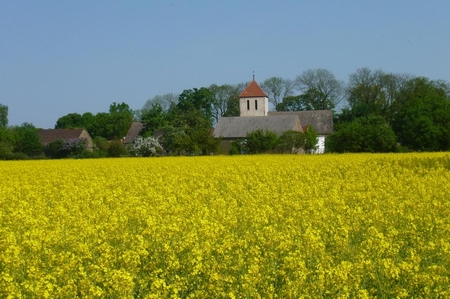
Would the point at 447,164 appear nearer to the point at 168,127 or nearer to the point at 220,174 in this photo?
the point at 220,174

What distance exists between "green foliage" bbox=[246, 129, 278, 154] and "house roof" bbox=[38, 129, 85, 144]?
3759 centimetres

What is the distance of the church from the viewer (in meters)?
83.1

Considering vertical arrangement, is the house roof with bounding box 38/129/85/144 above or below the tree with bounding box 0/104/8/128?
below

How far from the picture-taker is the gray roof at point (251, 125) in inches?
3250

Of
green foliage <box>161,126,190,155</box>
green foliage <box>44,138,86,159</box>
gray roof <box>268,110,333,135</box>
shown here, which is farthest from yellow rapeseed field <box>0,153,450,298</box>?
gray roof <box>268,110,333,135</box>

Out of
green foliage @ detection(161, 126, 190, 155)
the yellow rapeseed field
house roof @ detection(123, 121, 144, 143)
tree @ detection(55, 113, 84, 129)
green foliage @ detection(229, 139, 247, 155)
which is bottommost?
the yellow rapeseed field

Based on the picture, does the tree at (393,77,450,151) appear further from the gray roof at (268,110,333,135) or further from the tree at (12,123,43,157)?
the tree at (12,123,43,157)

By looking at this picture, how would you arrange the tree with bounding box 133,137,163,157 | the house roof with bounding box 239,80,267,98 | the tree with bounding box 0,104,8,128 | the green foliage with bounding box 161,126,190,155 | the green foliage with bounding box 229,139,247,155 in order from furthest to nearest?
the tree with bounding box 0,104,8,128, the house roof with bounding box 239,80,267,98, the green foliage with bounding box 161,126,190,155, the tree with bounding box 133,137,163,157, the green foliage with bounding box 229,139,247,155

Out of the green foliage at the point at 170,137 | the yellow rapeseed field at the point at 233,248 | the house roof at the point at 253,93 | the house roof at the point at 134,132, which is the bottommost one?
the yellow rapeseed field at the point at 233,248

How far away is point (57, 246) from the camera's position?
8766 millimetres

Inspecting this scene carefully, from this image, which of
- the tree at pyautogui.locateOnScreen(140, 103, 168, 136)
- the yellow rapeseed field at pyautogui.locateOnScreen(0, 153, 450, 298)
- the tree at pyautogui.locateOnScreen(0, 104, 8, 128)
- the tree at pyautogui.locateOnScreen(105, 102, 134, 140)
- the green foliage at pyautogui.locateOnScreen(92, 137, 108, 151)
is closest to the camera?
the yellow rapeseed field at pyautogui.locateOnScreen(0, 153, 450, 298)

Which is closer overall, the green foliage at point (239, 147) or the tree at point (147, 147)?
the green foliage at point (239, 147)

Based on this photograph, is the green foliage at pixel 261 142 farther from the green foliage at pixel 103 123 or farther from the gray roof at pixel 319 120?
the green foliage at pixel 103 123

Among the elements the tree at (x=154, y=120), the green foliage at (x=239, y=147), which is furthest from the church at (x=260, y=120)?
the green foliage at (x=239, y=147)
